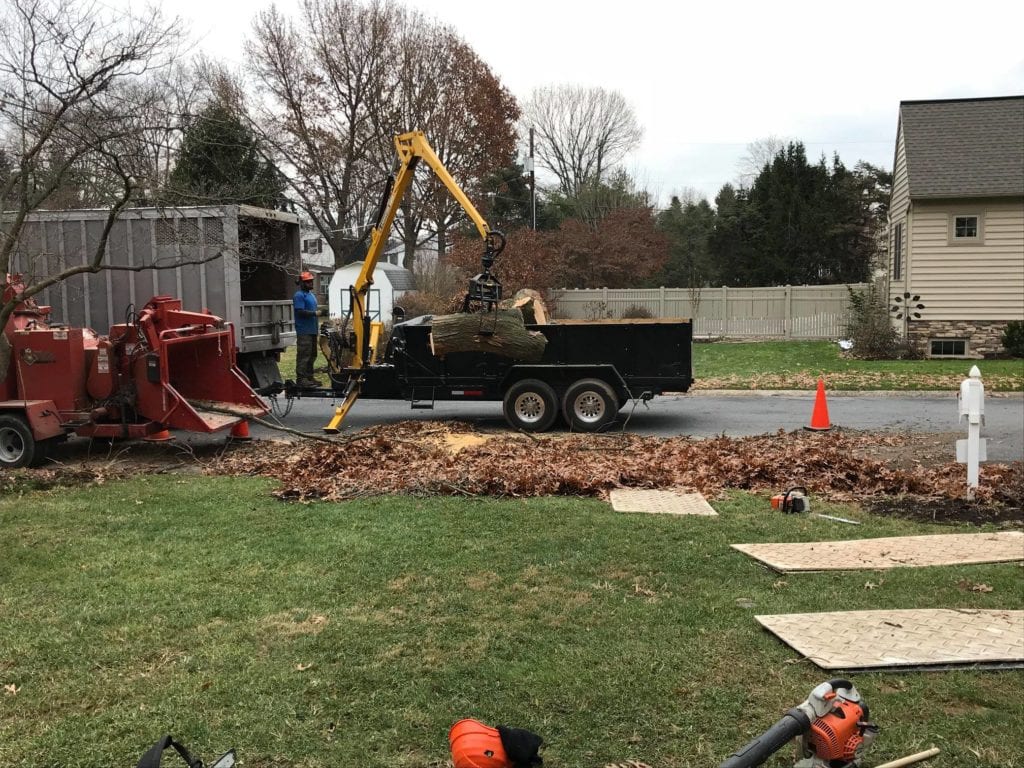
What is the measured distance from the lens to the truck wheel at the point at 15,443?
9773 millimetres

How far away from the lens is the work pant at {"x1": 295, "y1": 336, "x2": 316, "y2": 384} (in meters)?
14.0

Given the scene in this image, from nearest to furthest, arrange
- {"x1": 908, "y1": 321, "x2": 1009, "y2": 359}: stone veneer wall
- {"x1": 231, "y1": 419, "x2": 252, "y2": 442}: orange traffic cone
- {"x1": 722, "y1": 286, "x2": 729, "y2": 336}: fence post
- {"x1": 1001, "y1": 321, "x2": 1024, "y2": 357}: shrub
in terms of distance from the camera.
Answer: {"x1": 231, "y1": 419, "x2": 252, "y2": 442}: orange traffic cone < {"x1": 1001, "y1": 321, "x2": 1024, "y2": 357}: shrub < {"x1": 908, "y1": 321, "x2": 1009, "y2": 359}: stone veneer wall < {"x1": 722, "y1": 286, "x2": 729, "y2": 336}: fence post

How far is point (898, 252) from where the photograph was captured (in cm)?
2534

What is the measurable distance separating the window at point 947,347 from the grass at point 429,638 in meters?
17.8

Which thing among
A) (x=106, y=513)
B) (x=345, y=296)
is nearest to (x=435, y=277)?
(x=345, y=296)

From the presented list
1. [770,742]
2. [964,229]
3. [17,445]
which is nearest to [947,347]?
[964,229]

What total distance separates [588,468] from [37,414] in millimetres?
6261

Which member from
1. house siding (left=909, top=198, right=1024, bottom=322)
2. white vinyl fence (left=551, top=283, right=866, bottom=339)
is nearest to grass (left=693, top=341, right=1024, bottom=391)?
house siding (left=909, top=198, right=1024, bottom=322)

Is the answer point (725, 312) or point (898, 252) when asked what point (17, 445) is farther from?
point (725, 312)

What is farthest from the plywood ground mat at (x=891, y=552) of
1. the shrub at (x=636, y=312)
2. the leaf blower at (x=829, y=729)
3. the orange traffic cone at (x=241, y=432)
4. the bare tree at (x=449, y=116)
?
the bare tree at (x=449, y=116)

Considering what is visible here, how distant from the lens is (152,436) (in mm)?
10250

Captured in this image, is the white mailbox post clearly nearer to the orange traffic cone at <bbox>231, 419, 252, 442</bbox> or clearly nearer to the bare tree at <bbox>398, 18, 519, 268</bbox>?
the orange traffic cone at <bbox>231, 419, 252, 442</bbox>

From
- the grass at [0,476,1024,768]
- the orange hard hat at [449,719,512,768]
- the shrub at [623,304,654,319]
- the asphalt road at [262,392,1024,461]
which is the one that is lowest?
the grass at [0,476,1024,768]

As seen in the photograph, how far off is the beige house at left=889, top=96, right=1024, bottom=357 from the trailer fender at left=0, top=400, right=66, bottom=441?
20.8 m
